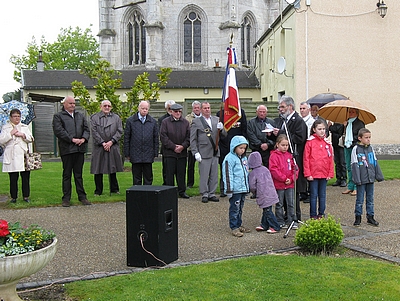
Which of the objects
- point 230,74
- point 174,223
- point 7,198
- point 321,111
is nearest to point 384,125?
point 321,111

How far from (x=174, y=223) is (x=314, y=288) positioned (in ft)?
6.45

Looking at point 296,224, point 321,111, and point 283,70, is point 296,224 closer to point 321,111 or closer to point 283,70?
point 321,111

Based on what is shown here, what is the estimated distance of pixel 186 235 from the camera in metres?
7.92

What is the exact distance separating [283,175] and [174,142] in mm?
3720

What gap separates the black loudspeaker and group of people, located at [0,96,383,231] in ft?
6.36

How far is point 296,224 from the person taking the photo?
28.0 ft

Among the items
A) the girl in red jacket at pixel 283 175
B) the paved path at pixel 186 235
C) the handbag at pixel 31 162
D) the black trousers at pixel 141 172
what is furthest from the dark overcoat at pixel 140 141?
the girl in red jacket at pixel 283 175

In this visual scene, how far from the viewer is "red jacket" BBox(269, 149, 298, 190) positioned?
8227 millimetres

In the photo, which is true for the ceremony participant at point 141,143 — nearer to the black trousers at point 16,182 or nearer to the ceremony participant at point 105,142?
the ceremony participant at point 105,142

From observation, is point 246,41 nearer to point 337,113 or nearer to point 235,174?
point 337,113

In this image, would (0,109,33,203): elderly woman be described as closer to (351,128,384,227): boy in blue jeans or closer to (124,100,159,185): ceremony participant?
(124,100,159,185): ceremony participant

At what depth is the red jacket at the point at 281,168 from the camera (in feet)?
27.0

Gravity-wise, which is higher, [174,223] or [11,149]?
[11,149]

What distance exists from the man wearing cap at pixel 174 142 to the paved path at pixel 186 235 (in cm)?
74
